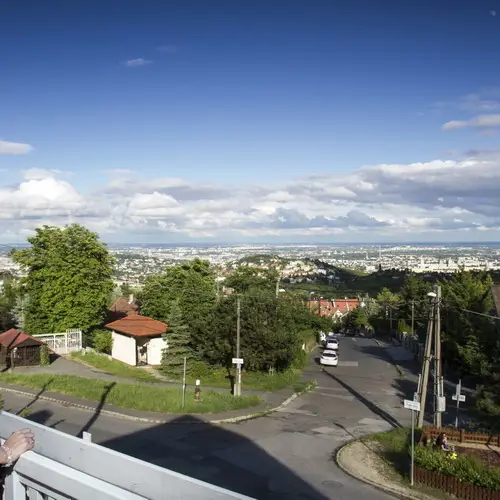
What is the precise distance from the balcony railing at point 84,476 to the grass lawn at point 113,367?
29.5m

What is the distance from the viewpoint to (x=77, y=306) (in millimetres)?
39281

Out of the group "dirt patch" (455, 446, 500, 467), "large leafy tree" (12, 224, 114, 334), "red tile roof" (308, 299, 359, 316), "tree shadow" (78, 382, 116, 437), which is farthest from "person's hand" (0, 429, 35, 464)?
"red tile roof" (308, 299, 359, 316)

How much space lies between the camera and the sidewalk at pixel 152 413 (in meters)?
23.1

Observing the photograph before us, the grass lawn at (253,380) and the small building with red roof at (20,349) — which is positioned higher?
the small building with red roof at (20,349)

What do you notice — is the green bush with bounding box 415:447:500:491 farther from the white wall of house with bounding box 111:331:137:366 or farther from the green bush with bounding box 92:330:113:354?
the green bush with bounding box 92:330:113:354

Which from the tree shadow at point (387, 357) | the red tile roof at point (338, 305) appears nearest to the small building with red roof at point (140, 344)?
the tree shadow at point (387, 357)

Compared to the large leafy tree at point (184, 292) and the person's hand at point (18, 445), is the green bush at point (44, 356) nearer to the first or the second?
the large leafy tree at point (184, 292)

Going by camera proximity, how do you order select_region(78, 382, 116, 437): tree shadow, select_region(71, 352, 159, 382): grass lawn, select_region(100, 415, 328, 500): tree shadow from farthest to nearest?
1. select_region(71, 352, 159, 382): grass lawn
2. select_region(78, 382, 116, 437): tree shadow
3. select_region(100, 415, 328, 500): tree shadow

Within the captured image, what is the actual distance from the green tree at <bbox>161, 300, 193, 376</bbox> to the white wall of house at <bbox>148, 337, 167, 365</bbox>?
3.03ft

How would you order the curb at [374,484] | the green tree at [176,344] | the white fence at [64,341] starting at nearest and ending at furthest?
the curb at [374,484], the green tree at [176,344], the white fence at [64,341]

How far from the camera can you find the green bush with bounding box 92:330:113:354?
1501 inches

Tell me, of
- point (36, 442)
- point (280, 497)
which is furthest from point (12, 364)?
point (36, 442)

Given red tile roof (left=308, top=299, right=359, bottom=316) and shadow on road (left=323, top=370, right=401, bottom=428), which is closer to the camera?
shadow on road (left=323, top=370, right=401, bottom=428)

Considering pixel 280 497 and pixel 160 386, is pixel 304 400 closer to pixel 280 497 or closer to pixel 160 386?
pixel 160 386
